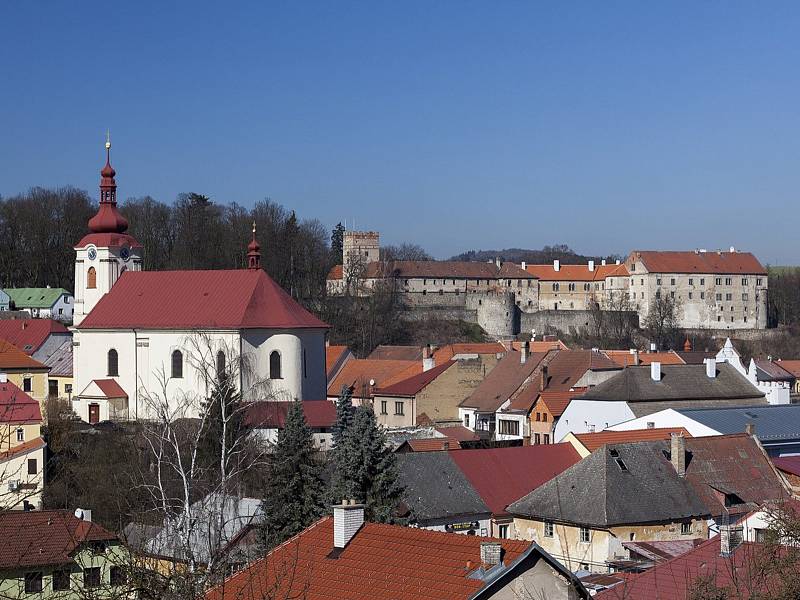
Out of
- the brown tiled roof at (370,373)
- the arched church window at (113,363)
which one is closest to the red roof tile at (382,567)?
the arched church window at (113,363)

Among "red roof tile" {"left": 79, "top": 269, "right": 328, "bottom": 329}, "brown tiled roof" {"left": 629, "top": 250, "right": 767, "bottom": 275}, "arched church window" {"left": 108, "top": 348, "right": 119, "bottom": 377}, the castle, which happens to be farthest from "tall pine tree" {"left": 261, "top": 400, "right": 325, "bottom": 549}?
"brown tiled roof" {"left": 629, "top": 250, "right": 767, "bottom": 275}

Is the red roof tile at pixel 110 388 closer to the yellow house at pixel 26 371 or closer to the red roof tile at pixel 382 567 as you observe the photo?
the yellow house at pixel 26 371

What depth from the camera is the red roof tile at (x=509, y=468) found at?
31.0 metres

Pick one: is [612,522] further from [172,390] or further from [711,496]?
[172,390]

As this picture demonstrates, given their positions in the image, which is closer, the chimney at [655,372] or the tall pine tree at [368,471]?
the tall pine tree at [368,471]

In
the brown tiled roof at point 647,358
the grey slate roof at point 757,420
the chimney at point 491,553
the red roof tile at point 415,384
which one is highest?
the brown tiled roof at point 647,358

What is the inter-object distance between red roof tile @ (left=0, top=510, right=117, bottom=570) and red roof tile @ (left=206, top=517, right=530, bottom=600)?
222cm

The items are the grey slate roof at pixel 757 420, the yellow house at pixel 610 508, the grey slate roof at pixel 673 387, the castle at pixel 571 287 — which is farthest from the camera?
the castle at pixel 571 287

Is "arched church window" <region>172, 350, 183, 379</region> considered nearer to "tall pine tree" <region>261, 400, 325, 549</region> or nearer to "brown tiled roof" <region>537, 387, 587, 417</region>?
"brown tiled roof" <region>537, 387, 587, 417</region>

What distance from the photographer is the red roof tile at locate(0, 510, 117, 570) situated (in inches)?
655

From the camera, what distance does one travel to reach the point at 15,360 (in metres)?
54.2

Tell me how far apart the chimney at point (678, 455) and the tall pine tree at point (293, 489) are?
25.0ft

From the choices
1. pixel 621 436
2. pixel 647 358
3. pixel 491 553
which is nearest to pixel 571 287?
pixel 647 358

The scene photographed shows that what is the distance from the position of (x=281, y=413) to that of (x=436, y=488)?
58.4 feet
